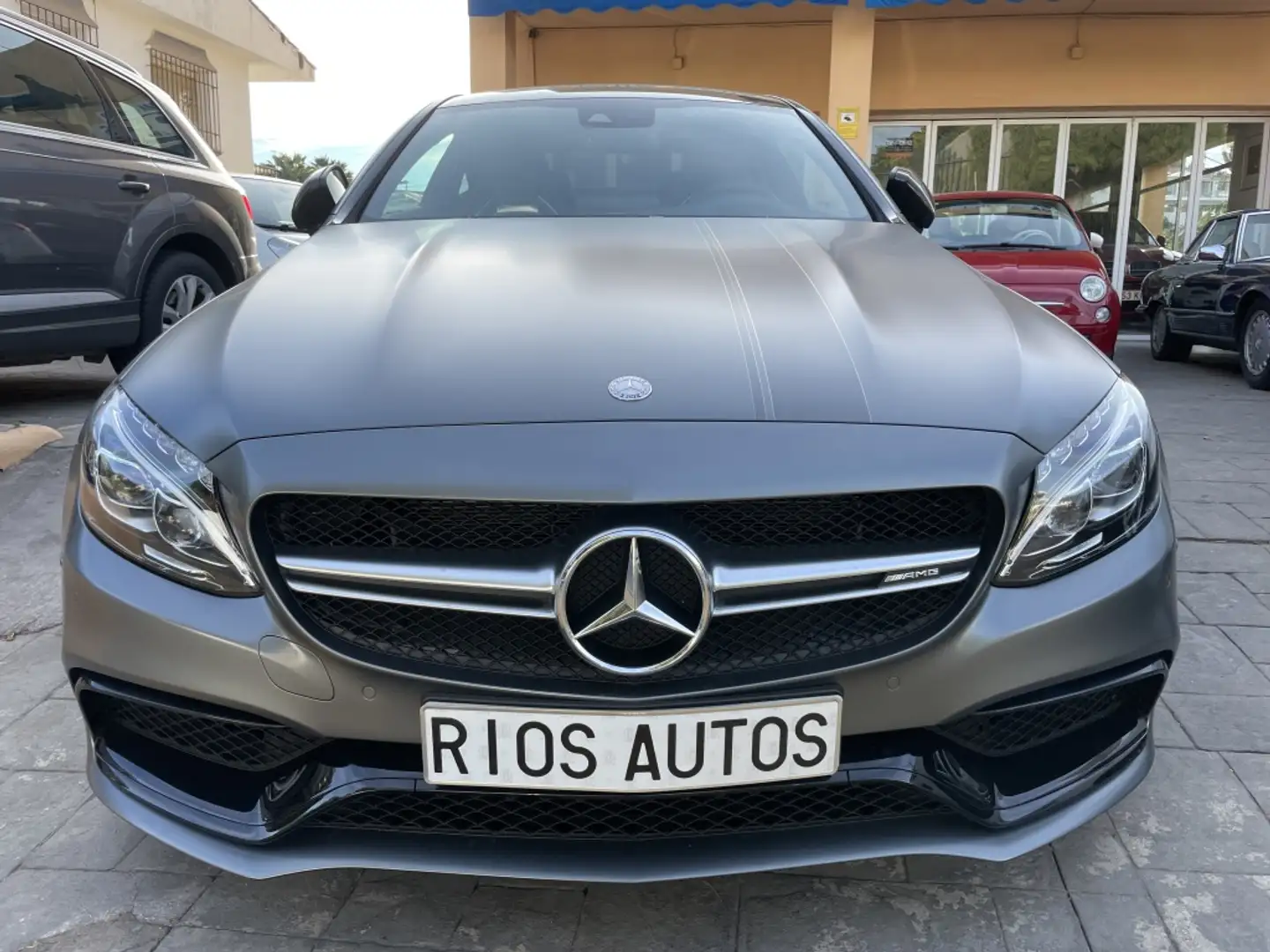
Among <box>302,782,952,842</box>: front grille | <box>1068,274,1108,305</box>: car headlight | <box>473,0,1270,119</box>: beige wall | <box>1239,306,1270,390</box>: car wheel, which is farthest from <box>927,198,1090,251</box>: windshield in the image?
<box>302,782,952,842</box>: front grille

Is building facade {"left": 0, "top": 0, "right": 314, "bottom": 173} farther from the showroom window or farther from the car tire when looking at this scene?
the showroom window

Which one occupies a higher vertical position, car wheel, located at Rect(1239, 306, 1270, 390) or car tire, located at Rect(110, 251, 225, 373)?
car tire, located at Rect(110, 251, 225, 373)

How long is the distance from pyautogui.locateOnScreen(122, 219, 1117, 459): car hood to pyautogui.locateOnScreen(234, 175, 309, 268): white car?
6.51m

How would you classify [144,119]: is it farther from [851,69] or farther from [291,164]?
[291,164]

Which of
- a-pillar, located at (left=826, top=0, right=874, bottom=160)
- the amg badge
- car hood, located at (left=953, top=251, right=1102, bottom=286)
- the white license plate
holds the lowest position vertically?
the white license plate

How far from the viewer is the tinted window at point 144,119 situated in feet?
17.5

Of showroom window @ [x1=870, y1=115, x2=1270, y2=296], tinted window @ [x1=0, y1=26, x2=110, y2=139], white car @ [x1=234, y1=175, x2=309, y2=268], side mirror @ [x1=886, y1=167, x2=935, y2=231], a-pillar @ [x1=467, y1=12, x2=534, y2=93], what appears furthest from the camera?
showroom window @ [x1=870, y1=115, x2=1270, y2=296]

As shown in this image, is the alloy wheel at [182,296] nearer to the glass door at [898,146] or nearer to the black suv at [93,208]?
the black suv at [93,208]

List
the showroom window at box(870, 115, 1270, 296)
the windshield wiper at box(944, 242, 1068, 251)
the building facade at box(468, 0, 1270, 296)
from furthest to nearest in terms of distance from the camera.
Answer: the showroom window at box(870, 115, 1270, 296) < the building facade at box(468, 0, 1270, 296) < the windshield wiper at box(944, 242, 1068, 251)

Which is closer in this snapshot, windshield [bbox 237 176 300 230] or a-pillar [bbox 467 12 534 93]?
windshield [bbox 237 176 300 230]

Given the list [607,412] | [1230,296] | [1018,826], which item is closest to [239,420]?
[607,412]

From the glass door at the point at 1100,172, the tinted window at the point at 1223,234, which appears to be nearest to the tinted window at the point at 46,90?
the tinted window at the point at 1223,234

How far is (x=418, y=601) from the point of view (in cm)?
141

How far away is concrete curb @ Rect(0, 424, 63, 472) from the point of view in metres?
4.26
